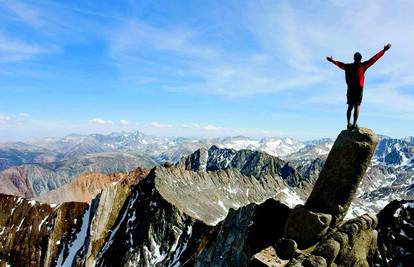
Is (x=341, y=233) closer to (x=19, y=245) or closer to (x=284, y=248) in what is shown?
(x=284, y=248)

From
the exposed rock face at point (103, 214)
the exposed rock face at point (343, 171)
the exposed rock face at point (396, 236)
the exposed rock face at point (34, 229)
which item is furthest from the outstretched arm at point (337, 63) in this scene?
the exposed rock face at point (34, 229)

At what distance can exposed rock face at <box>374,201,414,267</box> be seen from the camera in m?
27.0

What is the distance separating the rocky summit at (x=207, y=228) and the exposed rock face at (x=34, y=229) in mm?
389

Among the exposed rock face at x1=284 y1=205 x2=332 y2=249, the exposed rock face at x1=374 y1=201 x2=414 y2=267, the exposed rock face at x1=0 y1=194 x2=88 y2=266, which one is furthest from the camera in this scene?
the exposed rock face at x1=0 y1=194 x2=88 y2=266

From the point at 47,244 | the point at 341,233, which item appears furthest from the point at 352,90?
the point at 47,244

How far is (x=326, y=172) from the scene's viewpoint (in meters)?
24.2

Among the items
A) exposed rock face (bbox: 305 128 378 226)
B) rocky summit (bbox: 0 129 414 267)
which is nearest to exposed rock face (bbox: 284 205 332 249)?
rocky summit (bbox: 0 129 414 267)

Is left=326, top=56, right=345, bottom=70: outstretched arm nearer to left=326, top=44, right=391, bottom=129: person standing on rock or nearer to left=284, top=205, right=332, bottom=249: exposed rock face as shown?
left=326, top=44, right=391, bottom=129: person standing on rock

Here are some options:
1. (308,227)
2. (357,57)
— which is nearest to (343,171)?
(308,227)

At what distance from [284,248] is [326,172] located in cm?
545

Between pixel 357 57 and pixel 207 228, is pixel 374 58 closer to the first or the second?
pixel 357 57

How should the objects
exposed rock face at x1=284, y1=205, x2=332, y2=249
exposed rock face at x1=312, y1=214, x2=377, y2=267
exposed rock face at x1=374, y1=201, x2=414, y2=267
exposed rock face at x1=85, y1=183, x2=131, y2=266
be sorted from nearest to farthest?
exposed rock face at x1=312, y1=214, x2=377, y2=267 < exposed rock face at x1=284, y1=205, x2=332, y2=249 < exposed rock face at x1=374, y1=201, x2=414, y2=267 < exposed rock face at x1=85, y1=183, x2=131, y2=266

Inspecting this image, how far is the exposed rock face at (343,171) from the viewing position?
75.6 feet

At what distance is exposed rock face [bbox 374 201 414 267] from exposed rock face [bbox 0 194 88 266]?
147997 millimetres
